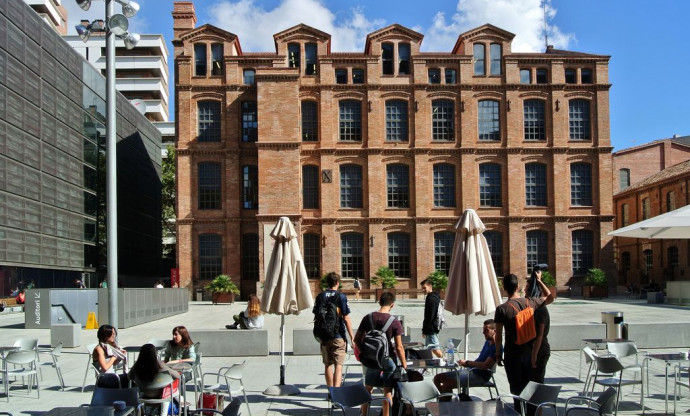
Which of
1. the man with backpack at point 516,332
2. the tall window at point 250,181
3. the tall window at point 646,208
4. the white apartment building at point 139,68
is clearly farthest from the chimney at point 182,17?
the man with backpack at point 516,332

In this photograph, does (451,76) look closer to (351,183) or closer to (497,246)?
(351,183)

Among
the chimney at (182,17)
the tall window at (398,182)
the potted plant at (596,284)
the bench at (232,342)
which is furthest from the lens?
the chimney at (182,17)

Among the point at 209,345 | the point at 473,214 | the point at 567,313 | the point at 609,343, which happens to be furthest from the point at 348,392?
the point at 567,313

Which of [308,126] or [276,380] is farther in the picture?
[308,126]

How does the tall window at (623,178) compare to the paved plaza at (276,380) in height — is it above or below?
above

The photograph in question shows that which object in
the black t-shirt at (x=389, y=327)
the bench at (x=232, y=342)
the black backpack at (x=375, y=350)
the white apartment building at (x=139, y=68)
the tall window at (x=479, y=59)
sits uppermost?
the white apartment building at (x=139, y=68)

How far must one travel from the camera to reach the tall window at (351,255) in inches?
1671

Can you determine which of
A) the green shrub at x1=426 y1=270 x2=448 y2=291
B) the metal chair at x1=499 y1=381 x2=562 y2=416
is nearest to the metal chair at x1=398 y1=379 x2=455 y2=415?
the metal chair at x1=499 y1=381 x2=562 y2=416

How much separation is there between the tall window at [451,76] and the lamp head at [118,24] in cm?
3389

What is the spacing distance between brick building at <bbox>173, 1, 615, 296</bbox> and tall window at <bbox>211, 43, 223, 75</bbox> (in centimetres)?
10

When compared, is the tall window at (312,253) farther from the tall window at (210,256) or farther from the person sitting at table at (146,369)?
the person sitting at table at (146,369)

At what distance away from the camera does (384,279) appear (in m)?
40.2

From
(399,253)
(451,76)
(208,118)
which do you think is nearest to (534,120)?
(451,76)

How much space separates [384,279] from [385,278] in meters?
0.10
